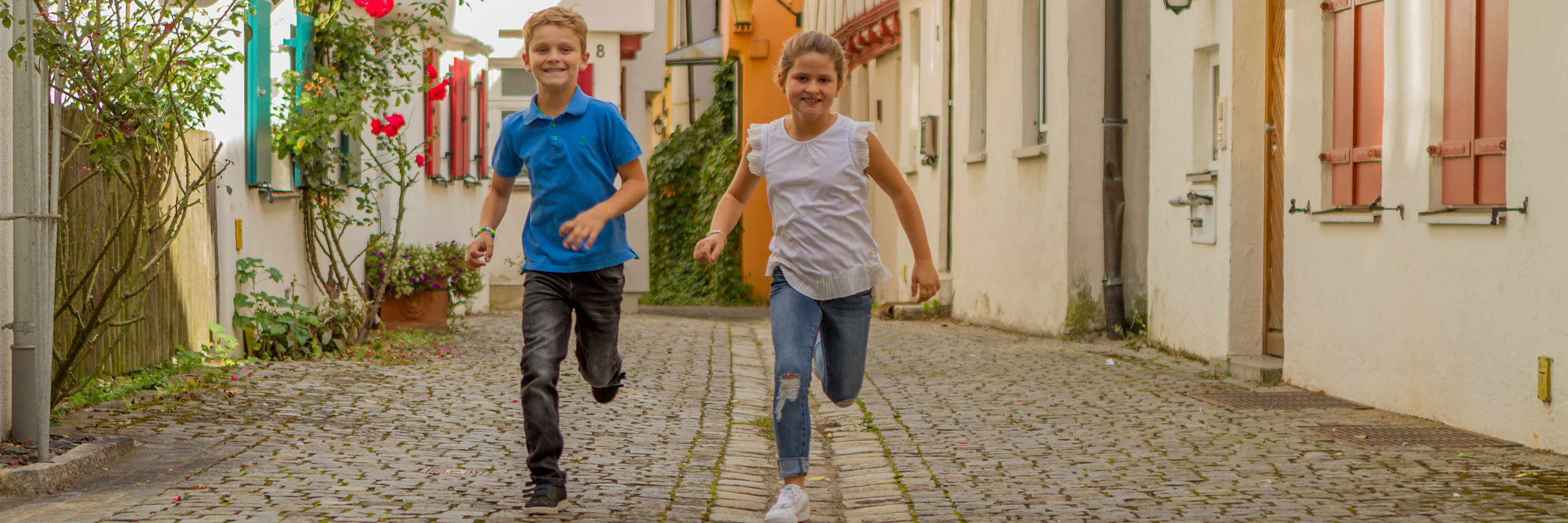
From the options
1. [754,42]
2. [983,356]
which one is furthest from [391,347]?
[754,42]

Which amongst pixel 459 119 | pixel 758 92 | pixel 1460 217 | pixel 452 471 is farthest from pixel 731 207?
pixel 758 92

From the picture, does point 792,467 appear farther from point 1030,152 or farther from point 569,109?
point 1030,152

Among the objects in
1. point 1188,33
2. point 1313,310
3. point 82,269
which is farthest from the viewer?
point 1188,33

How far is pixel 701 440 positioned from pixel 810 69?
253 centimetres

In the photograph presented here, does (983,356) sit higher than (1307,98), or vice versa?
(1307,98)

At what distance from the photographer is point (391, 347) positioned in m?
10.9

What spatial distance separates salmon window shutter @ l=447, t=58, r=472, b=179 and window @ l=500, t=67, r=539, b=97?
2.02m

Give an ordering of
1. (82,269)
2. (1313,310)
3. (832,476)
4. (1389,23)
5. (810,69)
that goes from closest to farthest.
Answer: (810,69)
(832,476)
(82,269)
(1389,23)
(1313,310)

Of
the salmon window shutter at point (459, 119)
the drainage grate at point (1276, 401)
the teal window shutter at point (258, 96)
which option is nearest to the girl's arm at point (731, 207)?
the drainage grate at point (1276, 401)

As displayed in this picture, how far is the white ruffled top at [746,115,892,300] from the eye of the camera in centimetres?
474

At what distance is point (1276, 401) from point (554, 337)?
14.9 feet

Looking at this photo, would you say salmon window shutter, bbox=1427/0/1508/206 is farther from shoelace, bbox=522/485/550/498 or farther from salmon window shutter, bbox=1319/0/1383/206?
shoelace, bbox=522/485/550/498

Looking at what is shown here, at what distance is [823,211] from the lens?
4734mm

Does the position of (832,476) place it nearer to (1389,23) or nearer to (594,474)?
(594,474)
